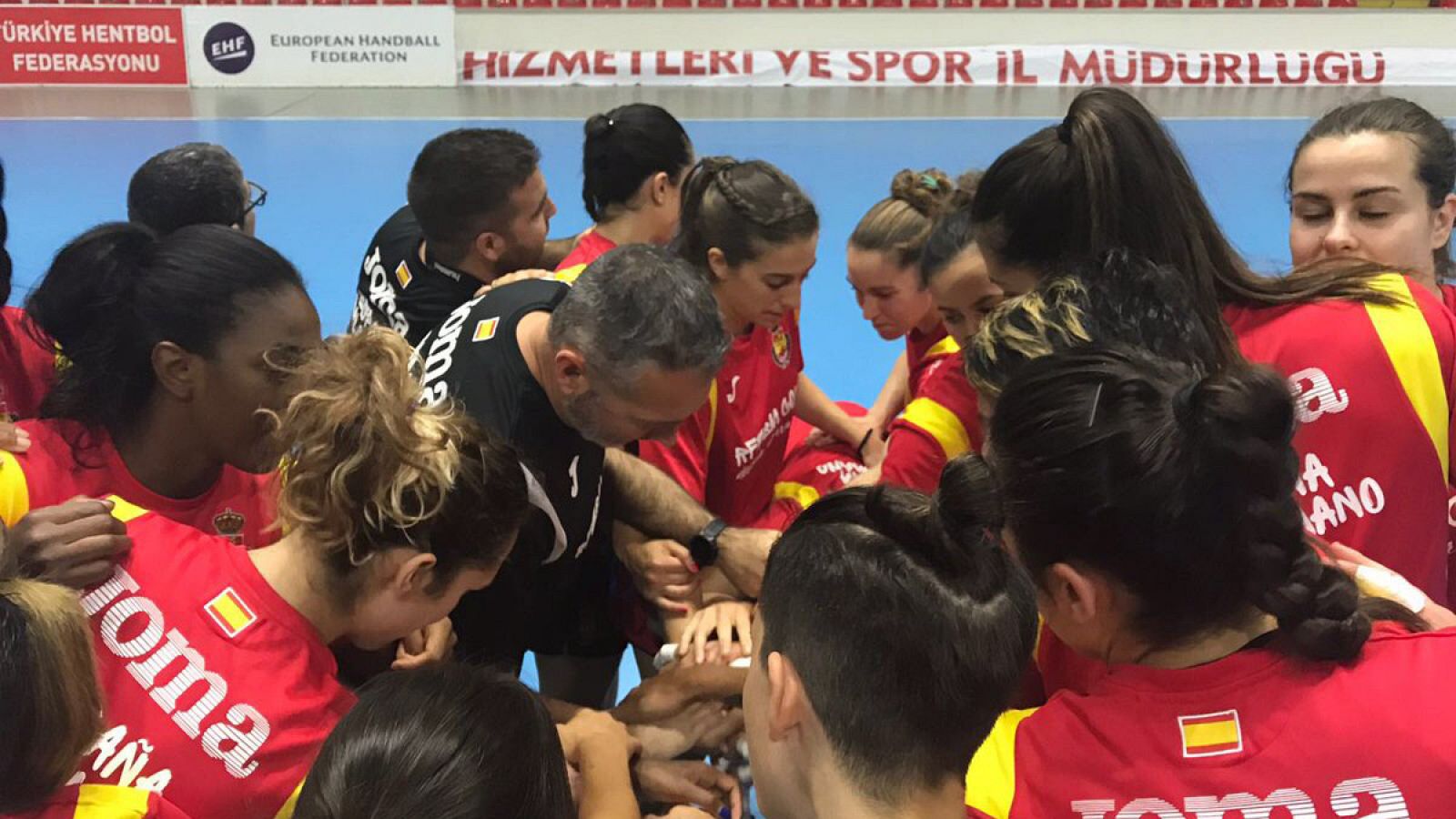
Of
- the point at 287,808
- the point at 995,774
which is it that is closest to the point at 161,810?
the point at 287,808

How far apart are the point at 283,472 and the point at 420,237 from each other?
2342 millimetres

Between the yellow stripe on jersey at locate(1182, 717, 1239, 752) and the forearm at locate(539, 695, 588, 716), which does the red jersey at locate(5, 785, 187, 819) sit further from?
the yellow stripe on jersey at locate(1182, 717, 1239, 752)

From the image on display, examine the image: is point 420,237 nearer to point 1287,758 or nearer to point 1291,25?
point 1287,758

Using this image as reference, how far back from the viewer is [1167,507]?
1499 millimetres

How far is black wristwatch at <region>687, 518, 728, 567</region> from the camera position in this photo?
2.90 metres

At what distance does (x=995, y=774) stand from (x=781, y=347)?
210cm

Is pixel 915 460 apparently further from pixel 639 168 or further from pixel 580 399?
pixel 639 168

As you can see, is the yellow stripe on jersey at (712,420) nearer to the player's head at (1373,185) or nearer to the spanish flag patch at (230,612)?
the player's head at (1373,185)

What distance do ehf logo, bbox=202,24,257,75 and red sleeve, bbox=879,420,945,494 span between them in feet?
39.3

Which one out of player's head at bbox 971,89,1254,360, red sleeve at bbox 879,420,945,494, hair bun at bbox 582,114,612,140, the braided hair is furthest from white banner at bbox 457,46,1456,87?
player's head at bbox 971,89,1254,360

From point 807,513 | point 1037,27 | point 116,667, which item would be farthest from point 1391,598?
point 1037,27

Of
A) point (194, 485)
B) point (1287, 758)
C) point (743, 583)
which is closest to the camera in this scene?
point (1287, 758)

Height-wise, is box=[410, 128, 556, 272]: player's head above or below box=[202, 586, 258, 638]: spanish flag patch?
above

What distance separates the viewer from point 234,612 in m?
1.86
